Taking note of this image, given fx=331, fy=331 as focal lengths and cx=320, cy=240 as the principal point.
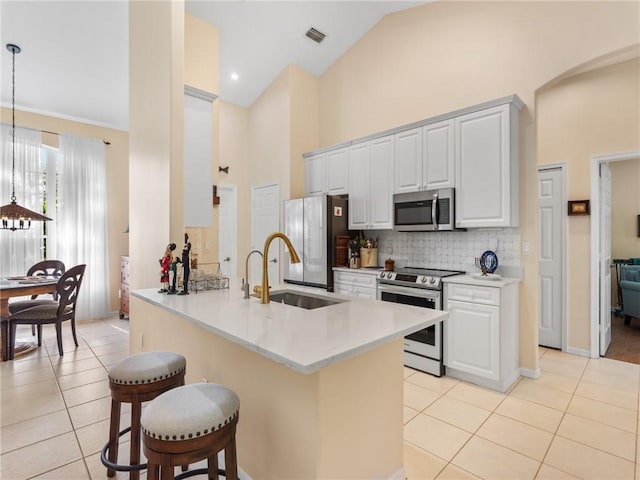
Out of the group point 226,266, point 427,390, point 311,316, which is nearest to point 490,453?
point 427,390

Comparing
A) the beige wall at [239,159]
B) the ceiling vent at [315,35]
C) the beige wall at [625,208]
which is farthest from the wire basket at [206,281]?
the beige wall at [625,208]

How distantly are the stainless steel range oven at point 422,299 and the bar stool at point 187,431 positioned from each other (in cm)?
236

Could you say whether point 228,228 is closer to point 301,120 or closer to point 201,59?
point 301,120

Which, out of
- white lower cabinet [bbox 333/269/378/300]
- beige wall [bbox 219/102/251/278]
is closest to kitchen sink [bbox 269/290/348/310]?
white lower cabinet [bbox 333/269/378/300]

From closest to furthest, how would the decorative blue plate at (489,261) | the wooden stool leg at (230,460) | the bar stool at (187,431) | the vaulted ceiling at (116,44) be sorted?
1. the bar stool at (187,431)
2. the wooden stool leg at (230,460)
3. the decorative blue plate at (489,261)
4. the vaulted ceiling at (116,44)

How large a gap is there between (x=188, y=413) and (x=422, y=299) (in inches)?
101

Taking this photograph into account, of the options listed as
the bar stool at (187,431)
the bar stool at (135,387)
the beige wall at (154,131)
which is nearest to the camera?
the bar stool at (187,431)

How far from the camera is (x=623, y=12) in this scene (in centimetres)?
271

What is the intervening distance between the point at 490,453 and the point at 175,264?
238 cm

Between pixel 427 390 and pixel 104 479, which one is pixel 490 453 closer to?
pixel 427 390

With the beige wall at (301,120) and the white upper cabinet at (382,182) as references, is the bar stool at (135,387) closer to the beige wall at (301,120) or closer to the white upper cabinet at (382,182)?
the white upper cabinet at (382,182)

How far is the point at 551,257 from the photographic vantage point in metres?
4.02

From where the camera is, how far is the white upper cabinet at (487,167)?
9.90 feet

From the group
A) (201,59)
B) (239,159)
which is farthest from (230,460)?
(239,159)
